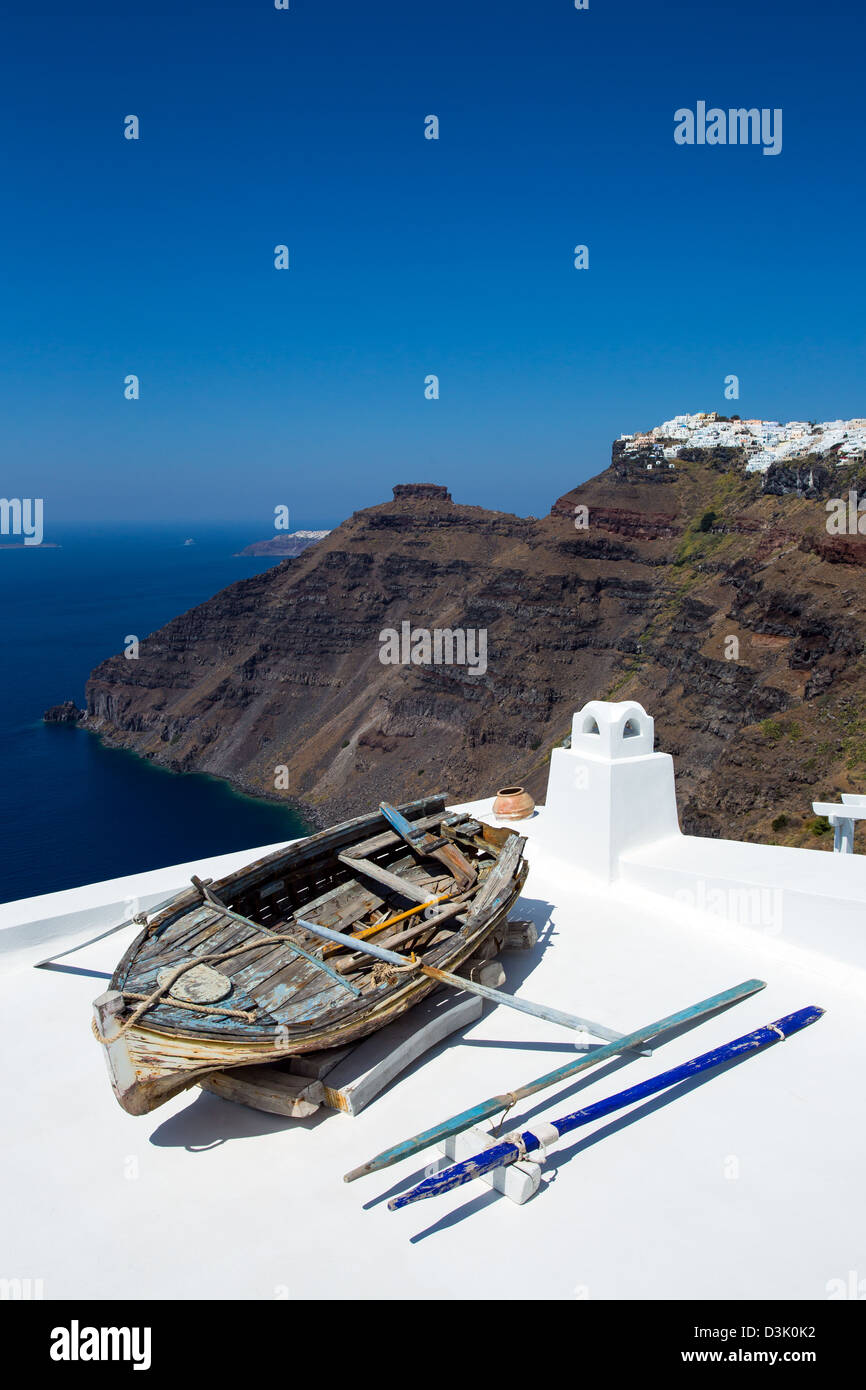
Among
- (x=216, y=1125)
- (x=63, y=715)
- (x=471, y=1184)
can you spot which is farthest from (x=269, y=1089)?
(x=63, y=715)

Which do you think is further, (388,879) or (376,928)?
(388,879)

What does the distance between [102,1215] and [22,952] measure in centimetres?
327

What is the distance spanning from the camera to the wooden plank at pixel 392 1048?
16.7 feet

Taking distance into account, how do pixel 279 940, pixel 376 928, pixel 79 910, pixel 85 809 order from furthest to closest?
pixel 85 809, pixel 79 910, pixel 376 928, pixel 279 940

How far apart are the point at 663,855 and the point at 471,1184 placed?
4.51 m

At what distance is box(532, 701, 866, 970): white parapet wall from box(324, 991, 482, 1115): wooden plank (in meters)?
2.64

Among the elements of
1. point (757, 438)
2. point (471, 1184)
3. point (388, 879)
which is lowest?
point (471, 1184)

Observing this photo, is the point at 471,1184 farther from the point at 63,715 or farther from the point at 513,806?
the point at 63,715

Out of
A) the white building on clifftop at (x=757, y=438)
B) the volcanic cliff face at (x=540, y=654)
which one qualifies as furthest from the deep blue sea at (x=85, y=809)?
the white building on clifftop at (x=757, y=438)

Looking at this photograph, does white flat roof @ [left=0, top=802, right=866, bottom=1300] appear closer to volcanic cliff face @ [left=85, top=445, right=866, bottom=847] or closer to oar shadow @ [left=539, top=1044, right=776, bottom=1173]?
oar shadow @ [left=539, top=1044, right=776, bottom=1173]

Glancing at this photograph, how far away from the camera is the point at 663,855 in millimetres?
8492

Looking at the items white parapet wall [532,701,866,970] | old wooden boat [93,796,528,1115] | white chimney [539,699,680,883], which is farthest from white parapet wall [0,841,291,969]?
white parapet wall [532,701,866,970]
